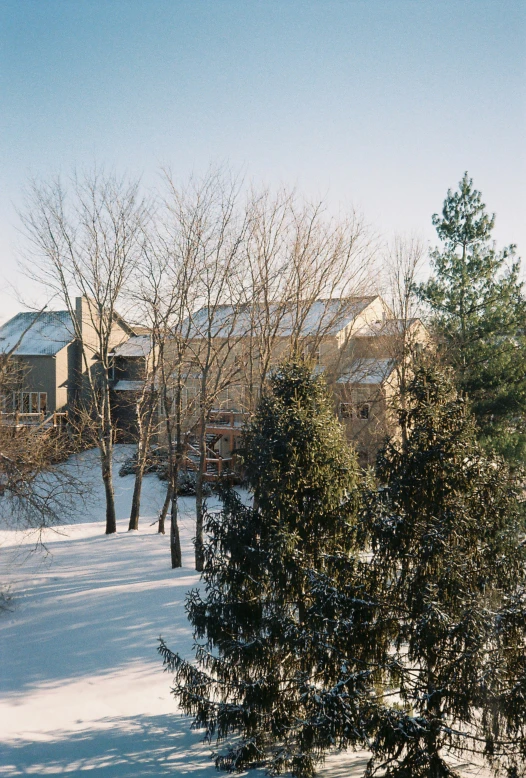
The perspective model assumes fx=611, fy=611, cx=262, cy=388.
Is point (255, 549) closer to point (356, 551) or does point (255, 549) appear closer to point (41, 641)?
point (356, 551)

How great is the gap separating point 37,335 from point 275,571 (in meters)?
29.4

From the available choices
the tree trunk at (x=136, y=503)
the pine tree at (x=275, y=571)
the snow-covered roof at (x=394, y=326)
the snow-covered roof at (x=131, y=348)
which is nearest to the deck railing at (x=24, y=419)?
the tree trunk at (x=136, y=503)

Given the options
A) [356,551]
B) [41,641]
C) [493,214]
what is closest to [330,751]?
[356,551]

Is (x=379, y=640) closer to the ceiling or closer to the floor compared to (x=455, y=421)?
closer to the floor

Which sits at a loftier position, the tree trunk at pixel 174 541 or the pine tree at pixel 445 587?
the pine tree at pixel 445 587

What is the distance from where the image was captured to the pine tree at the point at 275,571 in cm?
755

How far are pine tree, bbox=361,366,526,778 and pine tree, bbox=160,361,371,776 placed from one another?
67cm

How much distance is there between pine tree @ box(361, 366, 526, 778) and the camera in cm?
592

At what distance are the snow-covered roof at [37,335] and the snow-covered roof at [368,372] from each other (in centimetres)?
1440

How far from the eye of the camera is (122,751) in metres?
8.75

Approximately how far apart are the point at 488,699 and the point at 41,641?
984 cm

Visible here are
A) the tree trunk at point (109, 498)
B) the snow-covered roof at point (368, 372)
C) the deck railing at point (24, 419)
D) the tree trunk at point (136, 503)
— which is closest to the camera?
the deck railing at point (24, 419)

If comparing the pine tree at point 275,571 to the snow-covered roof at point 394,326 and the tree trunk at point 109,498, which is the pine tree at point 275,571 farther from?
the snow-covered roof at point 394,326

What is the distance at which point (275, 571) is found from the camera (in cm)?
775
